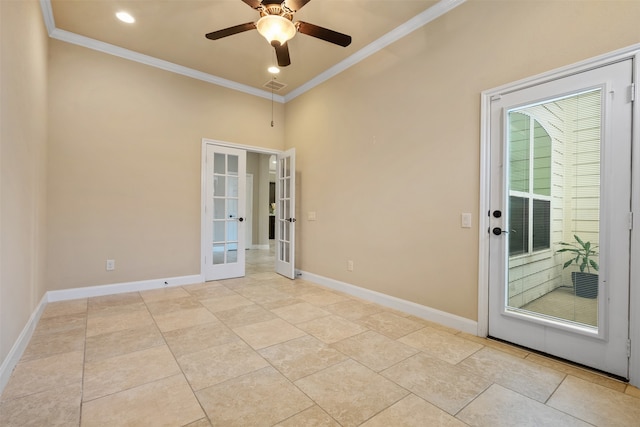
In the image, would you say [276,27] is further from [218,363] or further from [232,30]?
[218,363]

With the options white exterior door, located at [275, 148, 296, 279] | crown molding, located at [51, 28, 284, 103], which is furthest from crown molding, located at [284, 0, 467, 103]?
white exterior door, located at [275, 148, 296, 279]

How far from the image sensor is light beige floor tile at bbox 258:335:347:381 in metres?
2.03

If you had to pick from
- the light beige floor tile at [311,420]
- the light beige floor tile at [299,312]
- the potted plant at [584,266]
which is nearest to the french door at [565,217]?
the potted plant at [584,266]

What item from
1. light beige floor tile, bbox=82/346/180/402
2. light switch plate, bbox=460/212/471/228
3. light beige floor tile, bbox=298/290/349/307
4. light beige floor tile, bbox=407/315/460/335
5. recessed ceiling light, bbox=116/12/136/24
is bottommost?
light beige floor tile, bbox=298/290/349/307

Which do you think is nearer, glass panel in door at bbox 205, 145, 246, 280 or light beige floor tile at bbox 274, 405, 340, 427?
light beige floor tile at bbox 274, 405, 340, 427

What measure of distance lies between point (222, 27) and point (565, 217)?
3.79m

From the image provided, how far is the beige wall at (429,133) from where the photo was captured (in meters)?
2.25

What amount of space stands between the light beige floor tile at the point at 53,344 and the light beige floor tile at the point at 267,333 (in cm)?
126

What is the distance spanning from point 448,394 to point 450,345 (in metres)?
0.73

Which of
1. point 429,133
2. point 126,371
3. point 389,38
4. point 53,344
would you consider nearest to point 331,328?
point 126,371

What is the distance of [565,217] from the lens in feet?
7.26

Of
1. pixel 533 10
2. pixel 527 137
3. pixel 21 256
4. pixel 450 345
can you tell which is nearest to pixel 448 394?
pixel 450 345

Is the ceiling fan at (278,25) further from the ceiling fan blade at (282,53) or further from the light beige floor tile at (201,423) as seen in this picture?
the light beige floor tile at (201,423)

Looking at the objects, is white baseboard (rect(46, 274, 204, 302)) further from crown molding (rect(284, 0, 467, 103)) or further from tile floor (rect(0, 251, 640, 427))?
crown molding (rect(284, 0, 467, 103))
